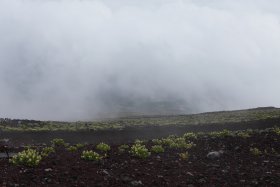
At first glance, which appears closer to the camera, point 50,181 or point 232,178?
point 50,181

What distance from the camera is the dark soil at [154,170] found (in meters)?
13.4

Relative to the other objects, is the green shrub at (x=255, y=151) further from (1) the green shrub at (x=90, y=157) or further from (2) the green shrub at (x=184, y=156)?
(1) the green shrub at (x=90, y=157)

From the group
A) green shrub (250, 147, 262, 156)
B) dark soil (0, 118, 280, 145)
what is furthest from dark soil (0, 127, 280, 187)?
dark soil (0, 118, 280, 145)

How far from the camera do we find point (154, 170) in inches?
599

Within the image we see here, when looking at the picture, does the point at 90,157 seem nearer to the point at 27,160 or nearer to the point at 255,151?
the point at 27,160

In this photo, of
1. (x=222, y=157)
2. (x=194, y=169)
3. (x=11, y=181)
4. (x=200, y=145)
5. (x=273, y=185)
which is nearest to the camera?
(x=11, y=181)

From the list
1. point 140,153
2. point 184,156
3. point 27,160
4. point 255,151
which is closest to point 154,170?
point 140,153

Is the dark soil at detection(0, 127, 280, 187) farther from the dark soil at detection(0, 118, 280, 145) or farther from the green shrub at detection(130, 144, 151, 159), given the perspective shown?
the dark soil at detection(0, 118, 280, 145)

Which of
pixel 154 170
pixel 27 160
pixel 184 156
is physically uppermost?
pixel 27 160

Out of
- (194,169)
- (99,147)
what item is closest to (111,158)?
(99,147)

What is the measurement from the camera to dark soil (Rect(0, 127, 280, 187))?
1341cm

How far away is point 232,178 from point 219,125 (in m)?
26.9

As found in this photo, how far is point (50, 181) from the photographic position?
13.1 metres

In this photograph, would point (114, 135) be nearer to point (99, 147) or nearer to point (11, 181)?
point (99, 147)
